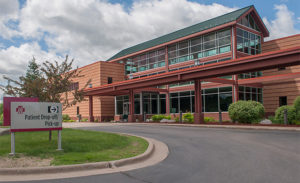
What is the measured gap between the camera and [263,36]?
35.2 m

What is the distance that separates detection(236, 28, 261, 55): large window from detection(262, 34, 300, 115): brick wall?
93 centimetres

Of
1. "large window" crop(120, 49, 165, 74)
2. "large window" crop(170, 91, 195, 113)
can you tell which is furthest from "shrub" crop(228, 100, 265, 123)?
"large window" crop(120, 49, 165, 74)

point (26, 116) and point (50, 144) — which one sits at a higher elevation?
point (26, 116)

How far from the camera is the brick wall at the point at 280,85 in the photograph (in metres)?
30.7

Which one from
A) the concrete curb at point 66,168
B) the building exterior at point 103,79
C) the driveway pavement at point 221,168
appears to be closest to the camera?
the driveway pavement at point 221,168

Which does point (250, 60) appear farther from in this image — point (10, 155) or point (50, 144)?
point (10, 155)

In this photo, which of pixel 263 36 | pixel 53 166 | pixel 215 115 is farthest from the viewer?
pixel 263 36

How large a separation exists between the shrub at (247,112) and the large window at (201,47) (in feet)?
31.0

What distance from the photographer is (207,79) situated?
27.5 metres

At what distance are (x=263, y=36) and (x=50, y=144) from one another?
1261 inches

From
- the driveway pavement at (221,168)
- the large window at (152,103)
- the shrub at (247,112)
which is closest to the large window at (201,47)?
the large window at (152,103)

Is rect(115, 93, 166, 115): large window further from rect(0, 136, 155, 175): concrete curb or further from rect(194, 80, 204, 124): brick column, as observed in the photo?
rect(0, 136, 155, 175): concrete curb

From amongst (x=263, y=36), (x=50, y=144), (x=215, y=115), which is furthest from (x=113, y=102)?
(x=50, y=144)

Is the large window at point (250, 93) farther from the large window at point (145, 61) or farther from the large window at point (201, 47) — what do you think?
the large window at point (145, 61)
